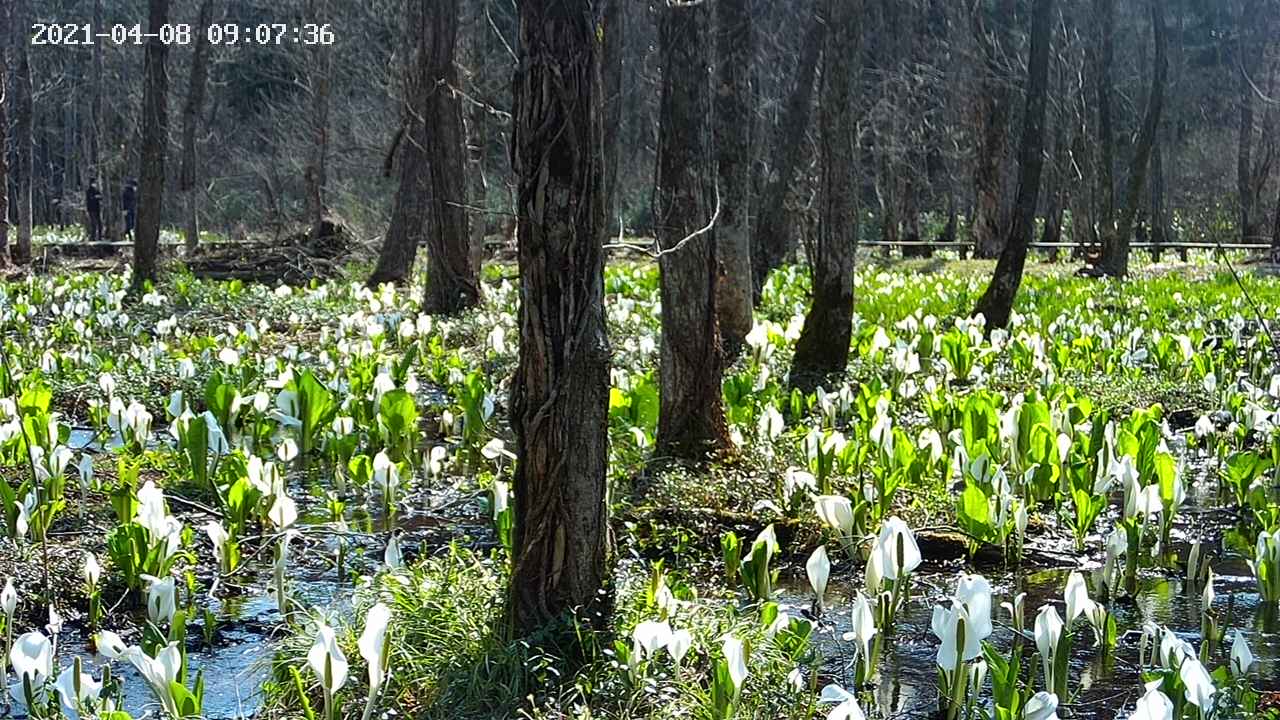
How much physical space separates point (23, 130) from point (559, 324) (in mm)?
19598

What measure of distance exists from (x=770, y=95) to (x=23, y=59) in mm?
14047

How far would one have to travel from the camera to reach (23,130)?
20.7m

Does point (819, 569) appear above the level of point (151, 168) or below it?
below

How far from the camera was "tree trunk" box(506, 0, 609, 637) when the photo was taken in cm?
349

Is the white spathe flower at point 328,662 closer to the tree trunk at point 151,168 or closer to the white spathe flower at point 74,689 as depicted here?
the white spathe flower at point 74,689

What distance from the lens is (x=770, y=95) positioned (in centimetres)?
2814

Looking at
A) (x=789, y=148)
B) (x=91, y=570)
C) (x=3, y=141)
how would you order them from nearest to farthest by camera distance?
(x=91, y=570) → (x=789, y=148) → (x=3, y=141)

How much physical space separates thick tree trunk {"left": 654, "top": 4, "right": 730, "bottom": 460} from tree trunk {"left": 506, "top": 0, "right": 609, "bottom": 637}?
2412mm

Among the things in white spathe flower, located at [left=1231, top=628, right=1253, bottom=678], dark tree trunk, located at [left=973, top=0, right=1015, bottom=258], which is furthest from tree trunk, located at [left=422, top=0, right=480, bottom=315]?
dark tree trunk, located at [left=973, top=0, right=1015, bottom=258]

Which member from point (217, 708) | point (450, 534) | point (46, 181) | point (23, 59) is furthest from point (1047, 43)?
point (46, 181)

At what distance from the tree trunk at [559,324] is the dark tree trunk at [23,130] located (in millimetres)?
16654

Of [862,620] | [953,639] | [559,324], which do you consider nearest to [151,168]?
[559,324]

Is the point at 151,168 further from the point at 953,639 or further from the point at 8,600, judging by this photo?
the point at 953,639

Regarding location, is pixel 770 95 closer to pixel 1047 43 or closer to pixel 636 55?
pixel 636 55
